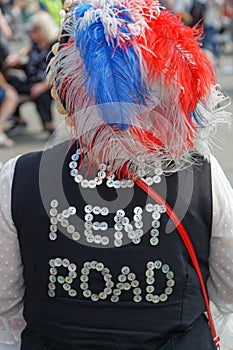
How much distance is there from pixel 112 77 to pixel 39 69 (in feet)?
16.5

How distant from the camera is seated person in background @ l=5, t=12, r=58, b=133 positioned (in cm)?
630

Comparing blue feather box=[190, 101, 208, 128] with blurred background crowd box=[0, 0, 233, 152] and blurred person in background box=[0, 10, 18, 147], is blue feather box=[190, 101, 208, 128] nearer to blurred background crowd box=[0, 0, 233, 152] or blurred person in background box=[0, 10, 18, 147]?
blurred background crowd box=[0, 0, 233, 152]

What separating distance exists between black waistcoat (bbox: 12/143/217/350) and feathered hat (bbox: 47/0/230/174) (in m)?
0.08

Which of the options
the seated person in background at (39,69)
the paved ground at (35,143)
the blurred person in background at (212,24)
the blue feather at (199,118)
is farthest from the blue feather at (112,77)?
the blurred person in background at (212,24)

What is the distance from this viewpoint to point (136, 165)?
5.34 feet

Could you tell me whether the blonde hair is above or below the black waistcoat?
below

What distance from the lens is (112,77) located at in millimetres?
1517

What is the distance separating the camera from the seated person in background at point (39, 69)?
6.30 meters

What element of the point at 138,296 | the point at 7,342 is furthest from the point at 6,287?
the point at 138,296

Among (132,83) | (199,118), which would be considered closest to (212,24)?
(199,118)

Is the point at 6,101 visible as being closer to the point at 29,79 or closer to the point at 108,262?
the point at 29,79

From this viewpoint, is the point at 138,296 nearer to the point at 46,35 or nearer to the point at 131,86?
the point at 131,86

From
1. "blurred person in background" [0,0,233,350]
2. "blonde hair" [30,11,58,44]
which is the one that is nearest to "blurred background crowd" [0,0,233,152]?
"blonde hair" [30,11,58,44]

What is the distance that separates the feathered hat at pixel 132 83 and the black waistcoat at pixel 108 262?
84 millimetres
